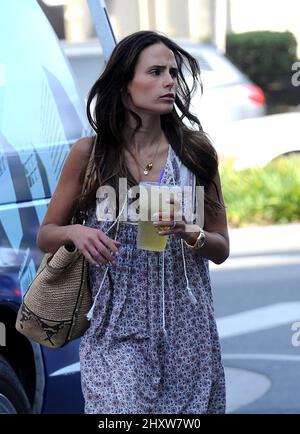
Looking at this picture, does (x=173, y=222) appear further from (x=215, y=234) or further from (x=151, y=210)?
(x=215, y=234)

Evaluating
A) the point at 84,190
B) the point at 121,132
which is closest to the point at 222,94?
the point at 121,132

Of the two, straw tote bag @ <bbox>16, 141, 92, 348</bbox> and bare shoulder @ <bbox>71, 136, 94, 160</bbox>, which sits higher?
bare shoulder @ <bbox>71, 136, 94, 160</bbox>

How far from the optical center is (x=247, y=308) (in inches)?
344

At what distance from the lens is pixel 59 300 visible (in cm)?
380

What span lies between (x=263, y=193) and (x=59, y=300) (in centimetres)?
885

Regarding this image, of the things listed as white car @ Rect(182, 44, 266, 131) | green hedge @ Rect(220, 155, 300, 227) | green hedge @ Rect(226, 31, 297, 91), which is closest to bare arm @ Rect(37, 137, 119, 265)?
→ green hedge @ Rect(220, 155, 300, 227)

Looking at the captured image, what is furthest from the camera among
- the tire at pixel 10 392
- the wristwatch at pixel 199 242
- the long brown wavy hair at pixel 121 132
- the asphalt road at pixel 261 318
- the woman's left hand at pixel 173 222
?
the asphalt road at pixel 261 318

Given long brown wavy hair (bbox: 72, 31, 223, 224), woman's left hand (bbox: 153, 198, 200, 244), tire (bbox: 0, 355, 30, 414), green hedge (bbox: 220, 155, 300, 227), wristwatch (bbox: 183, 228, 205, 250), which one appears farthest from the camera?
green hedge (bbox: 220, 155, 300, 227)

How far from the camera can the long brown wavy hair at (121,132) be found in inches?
148

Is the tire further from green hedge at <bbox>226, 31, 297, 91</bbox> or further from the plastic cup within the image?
green hedge at <bbox>226, 31, 297, 91</bbox>

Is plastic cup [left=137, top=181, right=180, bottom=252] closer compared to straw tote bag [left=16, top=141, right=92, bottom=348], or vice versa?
plastic cup [left=137, top=181, right=180, bottom=252]

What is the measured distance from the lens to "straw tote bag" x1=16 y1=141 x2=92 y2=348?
3.75 meters

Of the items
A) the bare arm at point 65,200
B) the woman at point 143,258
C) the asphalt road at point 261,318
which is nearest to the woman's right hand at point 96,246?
the woman at point 143,258

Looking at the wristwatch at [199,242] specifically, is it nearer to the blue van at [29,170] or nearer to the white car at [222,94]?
the blue van at [29,170]
